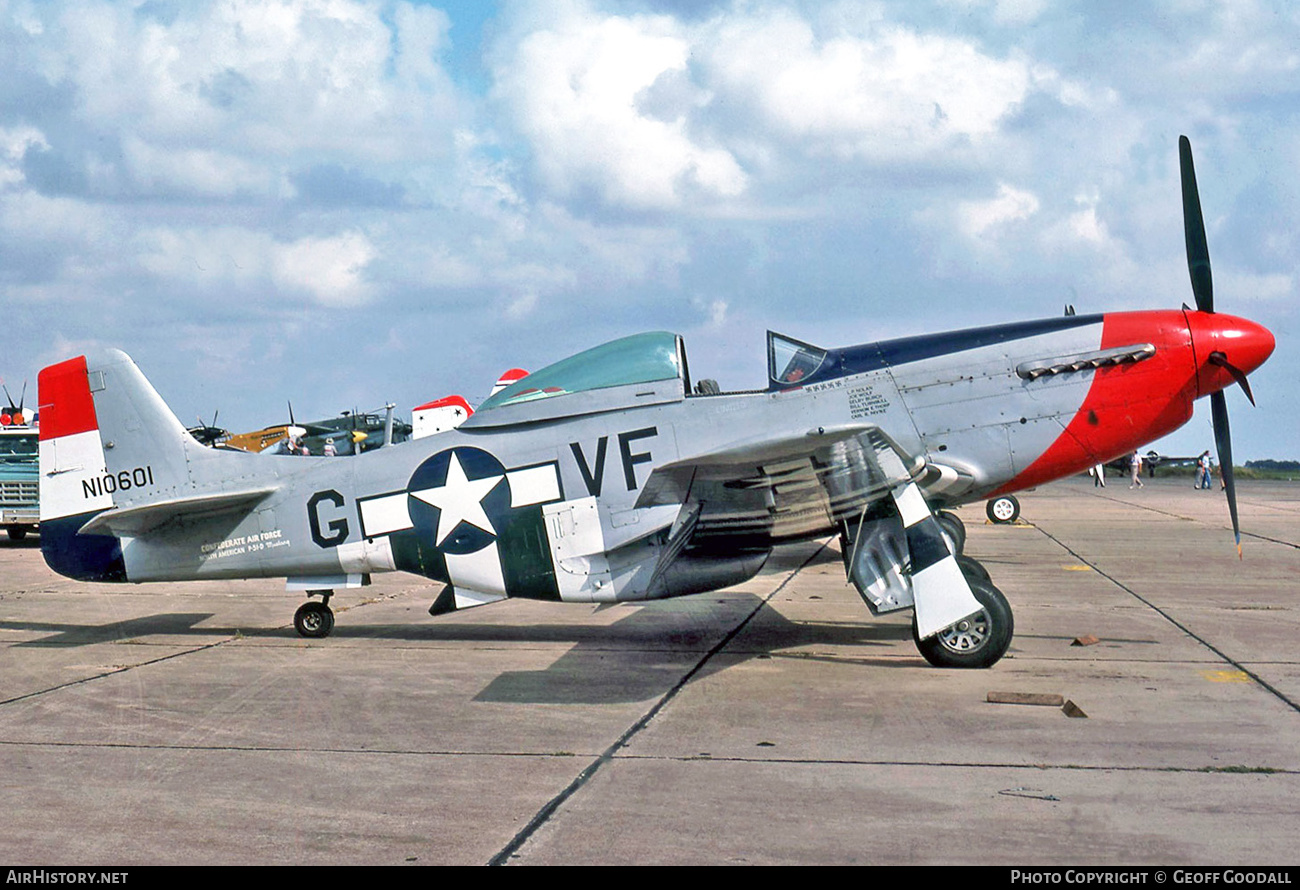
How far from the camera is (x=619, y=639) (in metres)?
9.16

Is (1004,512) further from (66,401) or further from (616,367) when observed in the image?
(66,401)

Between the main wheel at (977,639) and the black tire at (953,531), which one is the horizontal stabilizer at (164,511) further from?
the black tire at (953,531)

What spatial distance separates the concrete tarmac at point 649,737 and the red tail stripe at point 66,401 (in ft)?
5.83

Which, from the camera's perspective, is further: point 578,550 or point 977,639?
point 578,550

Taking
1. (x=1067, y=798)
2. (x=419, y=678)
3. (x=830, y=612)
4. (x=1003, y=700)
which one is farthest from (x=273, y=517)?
(x=1067, y=798)

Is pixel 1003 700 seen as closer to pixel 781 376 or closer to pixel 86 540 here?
pixel 781 376

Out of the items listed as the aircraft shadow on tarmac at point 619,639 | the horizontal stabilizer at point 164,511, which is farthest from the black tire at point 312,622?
the horizontal stabilizer at point 164,511

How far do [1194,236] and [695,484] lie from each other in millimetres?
4495

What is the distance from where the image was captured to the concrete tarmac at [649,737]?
4320mm

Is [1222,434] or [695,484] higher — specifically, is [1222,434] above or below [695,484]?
below

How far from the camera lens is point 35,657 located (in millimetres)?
8820

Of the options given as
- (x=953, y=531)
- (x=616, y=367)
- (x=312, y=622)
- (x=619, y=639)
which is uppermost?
(x=616, y=367)

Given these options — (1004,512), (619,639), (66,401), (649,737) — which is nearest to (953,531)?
(619,639)

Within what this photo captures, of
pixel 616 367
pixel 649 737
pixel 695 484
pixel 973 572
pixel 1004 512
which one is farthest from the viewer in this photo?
pixel 1004 512
